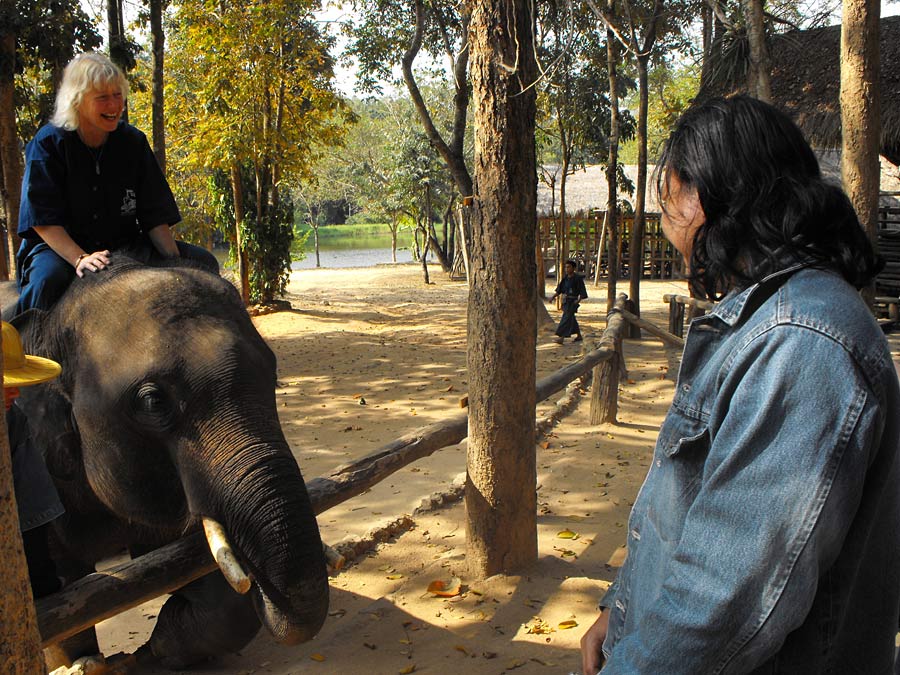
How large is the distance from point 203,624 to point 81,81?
2.43 metres

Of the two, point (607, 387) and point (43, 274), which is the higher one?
point (43, 274)

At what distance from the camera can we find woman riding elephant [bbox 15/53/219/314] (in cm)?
346

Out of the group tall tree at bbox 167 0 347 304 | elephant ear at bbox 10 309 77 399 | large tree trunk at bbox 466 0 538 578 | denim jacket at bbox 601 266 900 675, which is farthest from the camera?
tall tree at bbox 167 0 347 304

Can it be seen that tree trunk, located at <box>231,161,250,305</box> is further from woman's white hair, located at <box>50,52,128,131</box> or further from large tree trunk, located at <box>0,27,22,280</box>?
woman's white hair, located at <box>50,52,128,131</box>

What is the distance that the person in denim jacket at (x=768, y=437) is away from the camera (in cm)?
119

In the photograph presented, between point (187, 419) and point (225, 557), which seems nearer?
point (225, 557)

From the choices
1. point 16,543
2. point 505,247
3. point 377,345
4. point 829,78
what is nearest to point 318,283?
point 377,345

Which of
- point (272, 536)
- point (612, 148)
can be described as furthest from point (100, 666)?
point (612, 148)

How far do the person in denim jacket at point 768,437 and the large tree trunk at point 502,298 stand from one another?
2.52 metres

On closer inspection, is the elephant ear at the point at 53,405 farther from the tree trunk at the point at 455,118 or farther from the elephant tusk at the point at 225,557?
the tree trunk at the point at 455,118

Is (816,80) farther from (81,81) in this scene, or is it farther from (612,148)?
(81,81)

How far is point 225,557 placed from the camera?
255cm

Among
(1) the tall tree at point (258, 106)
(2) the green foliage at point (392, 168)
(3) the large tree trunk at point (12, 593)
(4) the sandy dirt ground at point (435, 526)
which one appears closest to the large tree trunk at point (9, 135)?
(4) the sandy dirt ground at point (435, 526)

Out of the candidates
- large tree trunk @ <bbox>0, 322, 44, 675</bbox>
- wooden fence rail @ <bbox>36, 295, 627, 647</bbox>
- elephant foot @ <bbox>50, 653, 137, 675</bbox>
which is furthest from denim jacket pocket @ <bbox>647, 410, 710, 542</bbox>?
elephant foot @ <bbox>50, 653, 137, 675</bbox>
